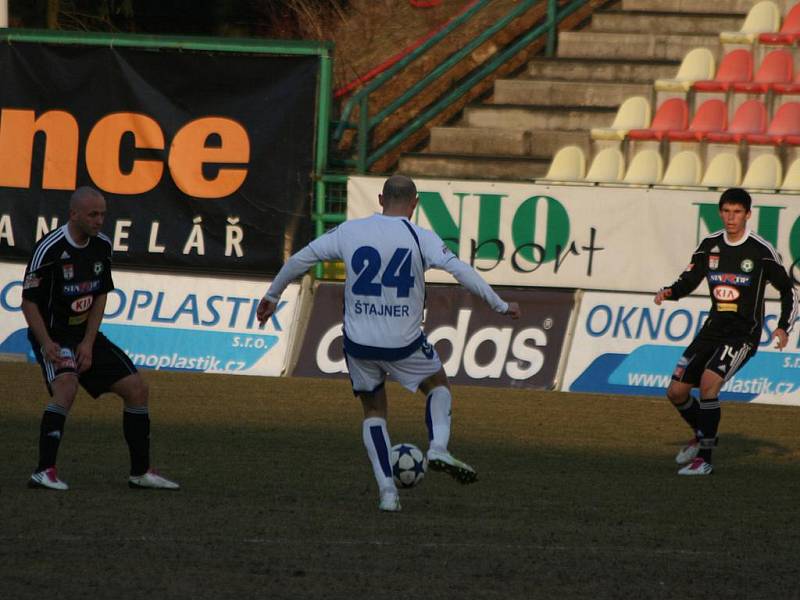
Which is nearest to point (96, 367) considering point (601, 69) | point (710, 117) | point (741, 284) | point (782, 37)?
point (741, 284)

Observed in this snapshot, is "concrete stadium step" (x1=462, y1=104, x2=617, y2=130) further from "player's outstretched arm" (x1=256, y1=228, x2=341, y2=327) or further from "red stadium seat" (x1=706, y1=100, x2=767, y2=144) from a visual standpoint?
"player's outstretched arm" (x1=256, y1=228, x2=341, y2=327)

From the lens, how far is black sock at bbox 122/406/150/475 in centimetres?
866

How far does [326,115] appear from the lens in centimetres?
1645

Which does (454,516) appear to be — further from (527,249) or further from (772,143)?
(772,143)

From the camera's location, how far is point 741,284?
10609 mm

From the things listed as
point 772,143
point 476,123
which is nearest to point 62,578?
point 772,143

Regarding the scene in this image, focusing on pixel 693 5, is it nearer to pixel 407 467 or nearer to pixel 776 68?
pixel 776 68

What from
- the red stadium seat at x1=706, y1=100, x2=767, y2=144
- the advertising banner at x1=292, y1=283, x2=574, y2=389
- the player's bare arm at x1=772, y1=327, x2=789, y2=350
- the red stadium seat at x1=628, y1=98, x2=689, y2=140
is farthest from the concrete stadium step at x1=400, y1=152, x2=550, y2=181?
the player's bare arm at x1=772, y1=327, x2=789, y2=350

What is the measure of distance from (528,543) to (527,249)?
29.2 feet

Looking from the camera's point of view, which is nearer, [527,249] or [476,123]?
[527,249]

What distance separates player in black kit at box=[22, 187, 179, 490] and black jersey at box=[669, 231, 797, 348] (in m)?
4.09

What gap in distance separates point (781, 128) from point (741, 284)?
8.49 meters

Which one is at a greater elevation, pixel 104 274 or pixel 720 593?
pixel 104 274

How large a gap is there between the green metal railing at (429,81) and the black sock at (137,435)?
8836 millimetres
